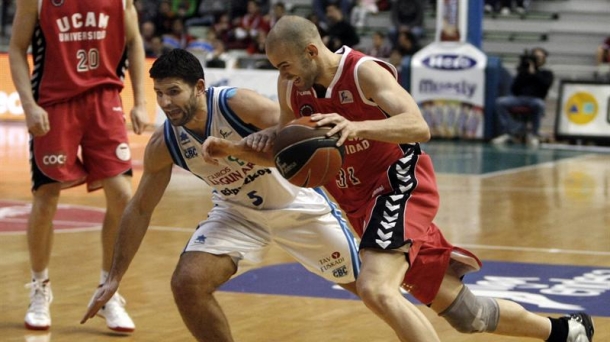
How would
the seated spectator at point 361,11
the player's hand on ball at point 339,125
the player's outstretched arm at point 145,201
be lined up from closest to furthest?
1. the player's hand on ball at point 339,125
2. the player's outstretched arm at point 145,201
3. the seated spectator at point 361,11

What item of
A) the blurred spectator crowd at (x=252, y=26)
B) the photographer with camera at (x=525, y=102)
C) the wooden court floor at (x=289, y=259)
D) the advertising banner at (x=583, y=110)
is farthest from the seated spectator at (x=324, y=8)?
the wooden court floor at (x=289, y=259)

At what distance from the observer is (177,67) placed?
482cm

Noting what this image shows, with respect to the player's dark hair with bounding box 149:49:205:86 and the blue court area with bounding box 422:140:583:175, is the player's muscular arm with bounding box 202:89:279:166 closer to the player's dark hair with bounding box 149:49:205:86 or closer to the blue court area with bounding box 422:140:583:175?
the player's dark hair with bounding box 149:49:205:86

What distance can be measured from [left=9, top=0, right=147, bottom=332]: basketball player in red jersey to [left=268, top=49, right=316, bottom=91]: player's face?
5.48 ft

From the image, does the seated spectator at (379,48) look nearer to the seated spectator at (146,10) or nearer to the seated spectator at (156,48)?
the seated spectator at (156,48)

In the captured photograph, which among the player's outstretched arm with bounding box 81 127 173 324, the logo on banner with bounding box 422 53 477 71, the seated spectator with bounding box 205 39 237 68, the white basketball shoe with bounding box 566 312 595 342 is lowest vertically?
the seated spectator with bounding box 205 39 237 68

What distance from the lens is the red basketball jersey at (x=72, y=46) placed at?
19.8 feet

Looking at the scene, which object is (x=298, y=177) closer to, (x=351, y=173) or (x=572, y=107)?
(x=351, y=173)

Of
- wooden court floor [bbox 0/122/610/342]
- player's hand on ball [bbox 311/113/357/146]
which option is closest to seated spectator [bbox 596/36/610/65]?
wooden court floor [bbox 0/122/610/342]

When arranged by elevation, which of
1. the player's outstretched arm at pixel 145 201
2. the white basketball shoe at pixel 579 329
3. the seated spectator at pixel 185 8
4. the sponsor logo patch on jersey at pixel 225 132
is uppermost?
the sponsor logo patch on jersey at pixel 225 132

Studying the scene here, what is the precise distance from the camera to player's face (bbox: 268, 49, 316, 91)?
4438 mm

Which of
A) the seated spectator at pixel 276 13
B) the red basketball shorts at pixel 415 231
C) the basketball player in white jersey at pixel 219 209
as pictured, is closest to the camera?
the red basketball shorts at pixel 415 231

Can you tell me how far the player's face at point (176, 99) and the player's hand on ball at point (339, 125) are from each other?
2.64 feet

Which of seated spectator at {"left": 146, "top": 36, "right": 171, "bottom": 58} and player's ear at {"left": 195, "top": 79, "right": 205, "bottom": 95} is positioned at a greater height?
player's ear at {"left": 195, "top": 79, "right": 205, "bottom": 95}
